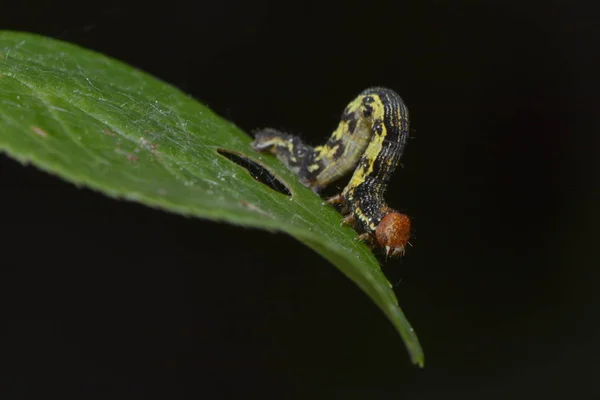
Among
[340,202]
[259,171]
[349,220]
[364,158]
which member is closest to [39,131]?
[259,171]

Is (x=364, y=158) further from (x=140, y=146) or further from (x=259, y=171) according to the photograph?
(x=140, y=146)

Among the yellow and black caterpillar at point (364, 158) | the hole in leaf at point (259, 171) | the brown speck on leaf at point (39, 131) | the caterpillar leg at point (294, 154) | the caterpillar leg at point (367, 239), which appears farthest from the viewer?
the caterpillar leg at point (294, 154)

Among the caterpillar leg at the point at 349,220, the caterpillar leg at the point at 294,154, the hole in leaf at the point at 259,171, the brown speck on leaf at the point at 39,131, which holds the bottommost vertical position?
the caterpillar leg at the point at 349,220

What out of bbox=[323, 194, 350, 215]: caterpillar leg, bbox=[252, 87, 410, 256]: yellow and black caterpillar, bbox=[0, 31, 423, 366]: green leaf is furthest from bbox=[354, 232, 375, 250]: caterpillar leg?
bbox=[323, 194, 350, 215]: caterpillar leg

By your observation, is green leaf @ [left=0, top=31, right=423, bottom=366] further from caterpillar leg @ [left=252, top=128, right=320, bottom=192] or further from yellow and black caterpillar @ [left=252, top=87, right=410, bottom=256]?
caterpillar leg @ [left=252, top=128, right=320, bottom=192]

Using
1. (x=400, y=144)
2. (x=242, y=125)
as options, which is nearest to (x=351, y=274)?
(x=400, y=144)

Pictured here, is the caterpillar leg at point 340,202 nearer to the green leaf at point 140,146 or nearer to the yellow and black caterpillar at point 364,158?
the yellow and black caterpillar at point 364,158

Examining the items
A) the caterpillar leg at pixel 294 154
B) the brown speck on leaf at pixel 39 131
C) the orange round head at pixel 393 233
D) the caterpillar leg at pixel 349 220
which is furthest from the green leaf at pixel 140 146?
the caterpillar leg at pixel 294 154

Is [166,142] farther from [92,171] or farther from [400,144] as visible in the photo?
[400,144]
